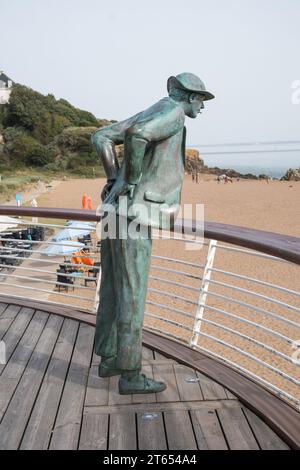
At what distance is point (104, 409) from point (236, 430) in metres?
0.67

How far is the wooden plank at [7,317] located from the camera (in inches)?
147

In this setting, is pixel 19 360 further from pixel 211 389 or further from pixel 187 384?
pixel 211 389

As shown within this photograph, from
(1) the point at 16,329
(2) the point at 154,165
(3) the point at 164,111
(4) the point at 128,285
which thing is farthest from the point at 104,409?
(3) the point at 164,111

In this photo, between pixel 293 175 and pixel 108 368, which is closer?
pixel 108 368

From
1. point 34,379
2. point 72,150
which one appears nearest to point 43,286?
point 34,379

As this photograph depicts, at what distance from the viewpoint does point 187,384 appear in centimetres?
288

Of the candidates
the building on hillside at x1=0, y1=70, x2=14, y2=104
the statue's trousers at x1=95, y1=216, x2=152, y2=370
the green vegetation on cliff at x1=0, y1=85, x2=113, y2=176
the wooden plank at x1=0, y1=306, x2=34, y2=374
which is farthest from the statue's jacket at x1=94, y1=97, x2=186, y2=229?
the building on hillside at x1=0, y1=70, x2=14, y2=104

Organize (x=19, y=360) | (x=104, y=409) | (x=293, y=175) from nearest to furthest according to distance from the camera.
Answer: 1. (x=104, y=409)
2. (x=19, y=360)
3. (x=293, y=175)

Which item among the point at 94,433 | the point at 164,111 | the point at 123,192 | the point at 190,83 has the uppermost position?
the point at 190,83

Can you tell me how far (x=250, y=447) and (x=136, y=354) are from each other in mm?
707

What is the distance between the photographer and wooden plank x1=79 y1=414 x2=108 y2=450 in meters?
2.28

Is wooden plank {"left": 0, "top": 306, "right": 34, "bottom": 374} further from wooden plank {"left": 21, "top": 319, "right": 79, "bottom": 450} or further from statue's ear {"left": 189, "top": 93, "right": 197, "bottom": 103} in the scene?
statue's ear {"left": 189, "top": 93, "right": 197, "bottom": 103}

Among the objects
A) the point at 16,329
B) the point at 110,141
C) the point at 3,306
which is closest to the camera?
the point at 110,141
